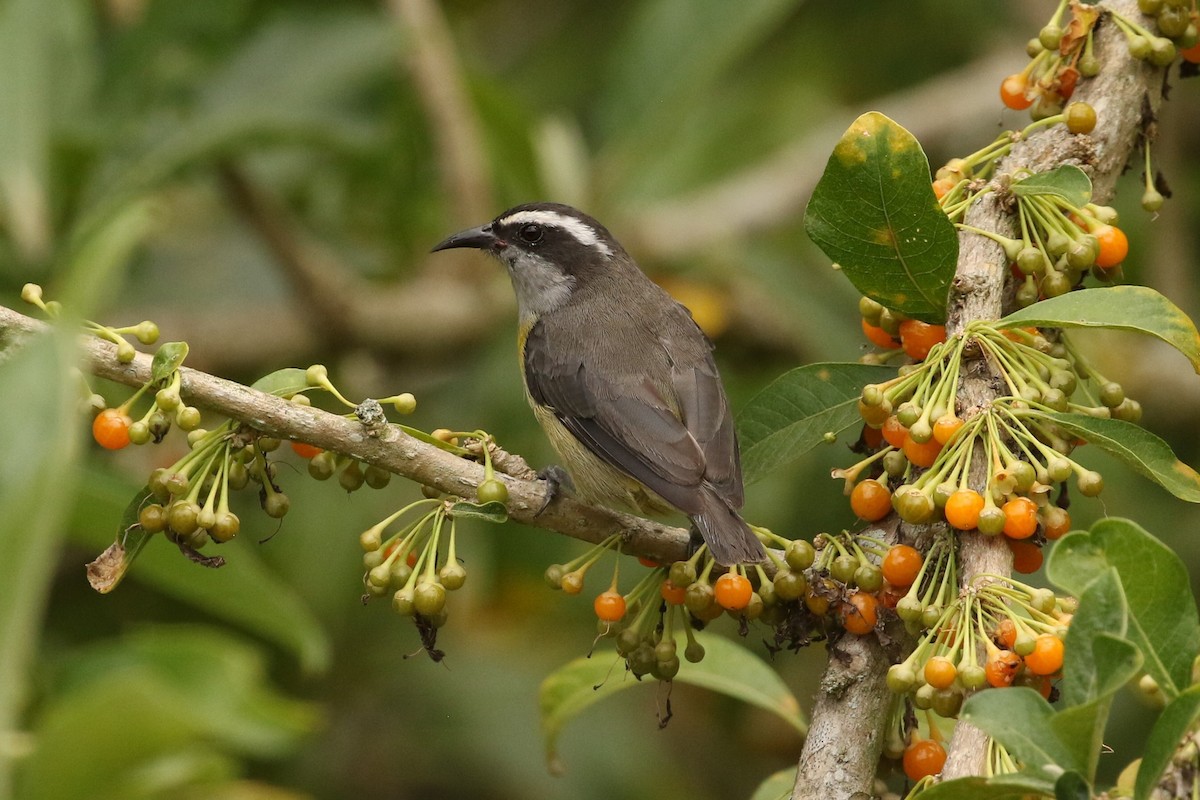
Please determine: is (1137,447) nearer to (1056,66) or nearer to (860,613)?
(860,613)

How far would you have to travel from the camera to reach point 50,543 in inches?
53.1

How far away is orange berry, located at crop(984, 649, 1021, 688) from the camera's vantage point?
2.21 m

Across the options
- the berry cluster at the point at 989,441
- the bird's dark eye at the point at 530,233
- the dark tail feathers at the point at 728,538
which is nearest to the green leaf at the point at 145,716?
the dark tail feathers at the point at 728,538

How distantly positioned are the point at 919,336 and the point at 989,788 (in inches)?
45.6

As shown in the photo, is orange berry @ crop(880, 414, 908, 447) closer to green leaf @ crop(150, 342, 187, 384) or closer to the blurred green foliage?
green leaf @ crop(150, 342, 187, 384)

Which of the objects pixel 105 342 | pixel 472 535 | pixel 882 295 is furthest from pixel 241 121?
pixel 882 295

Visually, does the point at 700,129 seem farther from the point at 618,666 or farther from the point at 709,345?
the point at 618,666

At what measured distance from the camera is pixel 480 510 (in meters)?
2.64

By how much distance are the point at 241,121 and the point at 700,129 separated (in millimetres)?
3058

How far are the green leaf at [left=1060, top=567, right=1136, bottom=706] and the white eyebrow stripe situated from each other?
146 inches

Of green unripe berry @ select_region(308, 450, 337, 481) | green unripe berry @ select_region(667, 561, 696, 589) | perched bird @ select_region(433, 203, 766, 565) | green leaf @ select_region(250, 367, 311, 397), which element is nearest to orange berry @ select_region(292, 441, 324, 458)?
green unripe berry @ select_region(308, 450, 337, 481)

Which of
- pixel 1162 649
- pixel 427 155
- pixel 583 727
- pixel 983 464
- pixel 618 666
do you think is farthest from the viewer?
pixel 427 155

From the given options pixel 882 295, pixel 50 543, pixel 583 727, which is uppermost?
pixel 50 543

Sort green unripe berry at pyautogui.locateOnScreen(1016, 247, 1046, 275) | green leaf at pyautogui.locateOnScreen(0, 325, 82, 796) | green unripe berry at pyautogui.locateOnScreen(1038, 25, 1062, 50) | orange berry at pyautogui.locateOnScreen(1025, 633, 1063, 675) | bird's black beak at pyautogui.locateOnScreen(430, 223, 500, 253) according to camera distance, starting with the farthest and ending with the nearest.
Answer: bird's black beak at pyautogui.locateOnScreen(430, 223, 500, 253), green unripe berry at pyautogui.locateOnScreen(1038, 25, 1062, 50), green unripe berry at pyautogui.locateOnScreen(1016, 247, 1046, 275), orange berry at pyautogui.locateOnScreen(1025, 633, 1063, 675), green leaf at pyautogui.locateOnScreen(0, 325, 82, 796)
